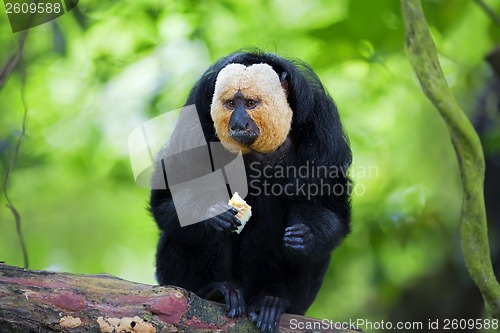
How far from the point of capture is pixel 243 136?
423 centimetres

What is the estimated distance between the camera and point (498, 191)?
8.18 m

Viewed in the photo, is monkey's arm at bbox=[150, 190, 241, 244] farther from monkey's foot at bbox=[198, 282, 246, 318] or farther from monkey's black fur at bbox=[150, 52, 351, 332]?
monkey's foot at bbox=[198, 282, 246, 318]

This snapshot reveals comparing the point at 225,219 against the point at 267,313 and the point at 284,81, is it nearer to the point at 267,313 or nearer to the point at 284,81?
the point at 267,313

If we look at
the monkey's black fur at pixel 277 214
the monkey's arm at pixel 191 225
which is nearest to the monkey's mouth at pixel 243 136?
the monkey's black fur at pixel 277 214

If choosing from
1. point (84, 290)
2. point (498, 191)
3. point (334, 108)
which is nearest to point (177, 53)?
point (334, 108)

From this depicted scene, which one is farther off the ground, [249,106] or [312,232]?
[249,106]

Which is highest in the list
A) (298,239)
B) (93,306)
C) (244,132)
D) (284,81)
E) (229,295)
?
(284,81)

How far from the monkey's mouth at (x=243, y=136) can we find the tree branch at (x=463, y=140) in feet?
4.48

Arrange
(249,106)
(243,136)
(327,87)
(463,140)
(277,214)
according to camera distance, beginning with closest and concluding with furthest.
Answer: (463,140) → (243,136) → (249,106) → (277,214) → (327,87)

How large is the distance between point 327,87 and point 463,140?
3329 millimetres

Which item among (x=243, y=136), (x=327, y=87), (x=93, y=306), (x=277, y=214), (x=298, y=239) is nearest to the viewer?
(x=93, y=306)

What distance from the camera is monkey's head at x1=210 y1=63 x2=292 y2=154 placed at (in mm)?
4234

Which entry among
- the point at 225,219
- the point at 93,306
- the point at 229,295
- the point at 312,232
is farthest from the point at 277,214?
the point at 93,306

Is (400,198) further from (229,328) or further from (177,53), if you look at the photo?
(229,328)
